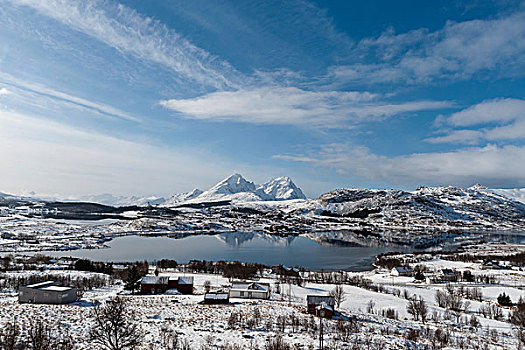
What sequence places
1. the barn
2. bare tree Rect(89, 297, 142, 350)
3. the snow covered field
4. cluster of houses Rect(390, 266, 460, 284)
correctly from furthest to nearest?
cluster of houses Rect(390, 266, 460, 284)
the barn
the snow covered field
bare tree Rect(89, 297, 142, 350)

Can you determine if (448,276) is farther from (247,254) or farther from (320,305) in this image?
(247,254)

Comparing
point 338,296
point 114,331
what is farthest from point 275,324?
point 338,296

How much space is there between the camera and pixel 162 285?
98.8 feet

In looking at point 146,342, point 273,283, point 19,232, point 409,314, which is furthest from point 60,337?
point 19,232

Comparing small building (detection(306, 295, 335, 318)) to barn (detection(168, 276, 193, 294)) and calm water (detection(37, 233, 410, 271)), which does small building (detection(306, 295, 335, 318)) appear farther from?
calm water (detection(37, 233, 410, 271))

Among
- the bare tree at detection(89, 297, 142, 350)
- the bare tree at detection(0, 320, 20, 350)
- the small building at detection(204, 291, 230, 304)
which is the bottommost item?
the small building at detection(204, 291, 230, 304)

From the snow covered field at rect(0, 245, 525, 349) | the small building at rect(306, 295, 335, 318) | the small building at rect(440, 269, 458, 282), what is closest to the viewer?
the snow covered field at rect(0, 245, 525, 349)

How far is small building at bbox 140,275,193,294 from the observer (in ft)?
97.4

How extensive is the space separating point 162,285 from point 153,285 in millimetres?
750

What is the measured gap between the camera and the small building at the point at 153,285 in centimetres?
2959

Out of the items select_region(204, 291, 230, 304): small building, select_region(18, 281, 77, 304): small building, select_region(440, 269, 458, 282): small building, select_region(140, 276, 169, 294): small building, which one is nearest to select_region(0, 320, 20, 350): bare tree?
select_region(18, 281, 77, 304): small building

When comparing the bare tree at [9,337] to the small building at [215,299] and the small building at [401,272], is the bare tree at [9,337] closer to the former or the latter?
the small building at [215,299]

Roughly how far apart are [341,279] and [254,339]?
29.6 metres

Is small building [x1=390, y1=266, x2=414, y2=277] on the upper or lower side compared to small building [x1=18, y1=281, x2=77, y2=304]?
lower
